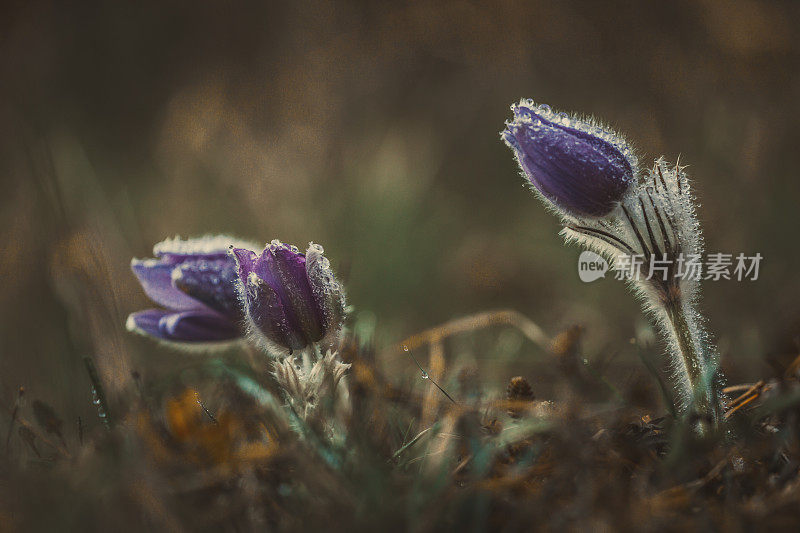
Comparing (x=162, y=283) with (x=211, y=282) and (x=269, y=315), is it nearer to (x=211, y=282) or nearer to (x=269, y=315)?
(x=211, y=282)

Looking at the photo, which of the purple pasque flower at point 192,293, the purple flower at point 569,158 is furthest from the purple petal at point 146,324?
the purple flower at point 569,158

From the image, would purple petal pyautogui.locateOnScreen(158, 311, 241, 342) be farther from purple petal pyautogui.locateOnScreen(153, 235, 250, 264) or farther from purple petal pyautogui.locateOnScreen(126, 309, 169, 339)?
purple petal pyautogui.locateOnScreen(153, 235, 250, 264)

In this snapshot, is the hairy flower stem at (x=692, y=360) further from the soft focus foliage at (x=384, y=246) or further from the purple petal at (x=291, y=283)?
the purple petal at (x=291, y=283)

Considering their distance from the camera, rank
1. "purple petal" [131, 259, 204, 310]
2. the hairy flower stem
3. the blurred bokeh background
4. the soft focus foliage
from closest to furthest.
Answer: the soft focus foliage → the hairy flower stem → "purple petal" [131, 259, 204, 310] → the blurred bokeh background

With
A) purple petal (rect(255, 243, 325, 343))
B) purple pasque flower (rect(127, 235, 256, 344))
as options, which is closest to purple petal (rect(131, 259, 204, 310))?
purple pasque flower (rect(127, 235, 256, 344))

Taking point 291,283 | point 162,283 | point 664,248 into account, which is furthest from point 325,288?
point 664,248

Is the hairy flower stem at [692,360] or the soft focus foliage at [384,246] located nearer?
the soft focus foliage at [384,246]
